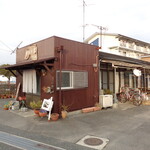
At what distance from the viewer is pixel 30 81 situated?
7.07m

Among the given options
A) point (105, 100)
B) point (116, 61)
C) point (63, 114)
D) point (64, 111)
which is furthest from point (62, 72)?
point (116, 61)

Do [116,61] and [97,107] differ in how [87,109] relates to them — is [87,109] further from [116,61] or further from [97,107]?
[116,61]

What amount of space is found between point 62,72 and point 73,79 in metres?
0.72

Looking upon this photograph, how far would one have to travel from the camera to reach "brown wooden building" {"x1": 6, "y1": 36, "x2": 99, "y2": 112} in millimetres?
6004

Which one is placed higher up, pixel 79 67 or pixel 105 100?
pixel 79 67

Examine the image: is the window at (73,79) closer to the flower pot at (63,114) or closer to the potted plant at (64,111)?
the potted plant at (64,111)

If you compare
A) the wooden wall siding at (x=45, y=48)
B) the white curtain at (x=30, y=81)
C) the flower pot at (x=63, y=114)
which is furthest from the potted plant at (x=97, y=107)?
the wooden wall siding at (x=45, y=48)

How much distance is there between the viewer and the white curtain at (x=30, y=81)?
6812mm

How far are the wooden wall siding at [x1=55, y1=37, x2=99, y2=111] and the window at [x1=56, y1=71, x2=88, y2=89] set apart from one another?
219 millimetres

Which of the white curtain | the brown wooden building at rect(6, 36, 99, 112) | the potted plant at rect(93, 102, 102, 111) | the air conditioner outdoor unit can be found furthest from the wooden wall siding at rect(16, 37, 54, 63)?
the air conditioner outdoor unit

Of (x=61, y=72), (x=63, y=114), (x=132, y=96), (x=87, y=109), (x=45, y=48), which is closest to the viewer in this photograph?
(x=63, y=114)

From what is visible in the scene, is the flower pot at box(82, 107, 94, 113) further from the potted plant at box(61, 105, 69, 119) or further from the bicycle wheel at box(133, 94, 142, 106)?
the bicycle wheel at box(133, 94, 142, 106)

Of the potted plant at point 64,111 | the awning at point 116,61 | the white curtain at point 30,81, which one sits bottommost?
the potted plant at point 64,111

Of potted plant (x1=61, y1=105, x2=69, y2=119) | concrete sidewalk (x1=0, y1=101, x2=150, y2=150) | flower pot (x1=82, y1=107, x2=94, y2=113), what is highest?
potted plant (x1=61, y1=105, x2=69, y2=119)
